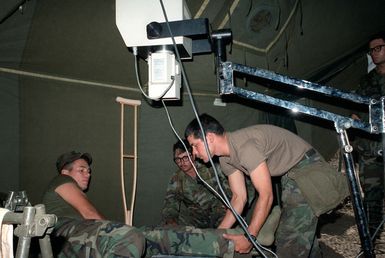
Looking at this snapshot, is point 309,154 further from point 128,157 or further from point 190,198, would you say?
point 128,157

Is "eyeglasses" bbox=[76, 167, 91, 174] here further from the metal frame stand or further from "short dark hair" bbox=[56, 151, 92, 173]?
the metal frame stand

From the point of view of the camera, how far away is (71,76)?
2.92 m

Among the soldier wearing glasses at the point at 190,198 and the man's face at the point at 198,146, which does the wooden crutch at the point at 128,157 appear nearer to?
the soldier wearing glasses at the point at 190,198

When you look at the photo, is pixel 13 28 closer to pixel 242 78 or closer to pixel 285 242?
pixel 242 78

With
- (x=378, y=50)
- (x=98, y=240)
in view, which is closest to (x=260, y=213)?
(x=98, y=240)

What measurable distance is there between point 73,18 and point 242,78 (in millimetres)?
2095

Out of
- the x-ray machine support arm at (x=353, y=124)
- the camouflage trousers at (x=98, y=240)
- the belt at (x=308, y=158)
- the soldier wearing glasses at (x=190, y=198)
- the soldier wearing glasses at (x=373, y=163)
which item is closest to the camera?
the x-ray machine support arm at (x=353, y=124)

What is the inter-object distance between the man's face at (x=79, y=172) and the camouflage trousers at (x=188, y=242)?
95 cm

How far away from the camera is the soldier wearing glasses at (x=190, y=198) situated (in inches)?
133

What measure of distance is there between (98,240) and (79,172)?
1.15 metres

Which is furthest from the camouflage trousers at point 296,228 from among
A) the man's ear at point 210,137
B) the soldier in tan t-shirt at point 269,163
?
the man's ear at point 210,137

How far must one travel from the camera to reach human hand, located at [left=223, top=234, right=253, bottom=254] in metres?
2.14

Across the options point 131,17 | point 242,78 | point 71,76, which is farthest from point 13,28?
point 242,78

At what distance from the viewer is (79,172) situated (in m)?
2.80
